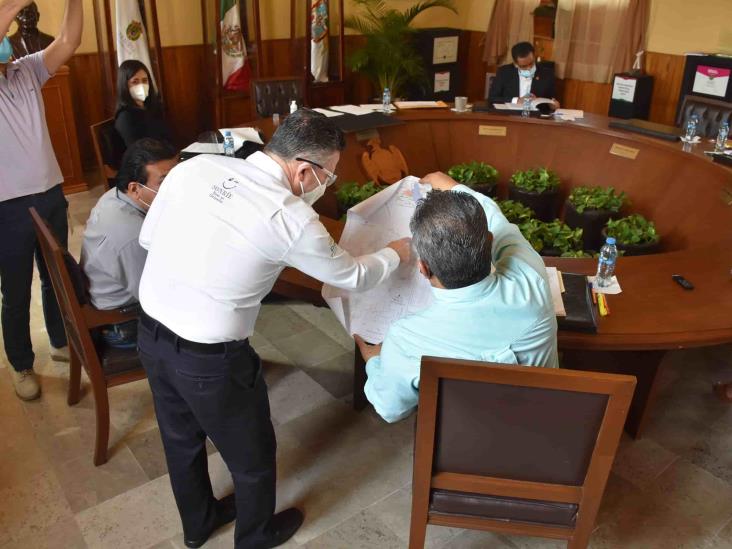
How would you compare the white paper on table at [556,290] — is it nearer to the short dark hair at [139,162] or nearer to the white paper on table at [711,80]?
the short dark hair at [139,162]

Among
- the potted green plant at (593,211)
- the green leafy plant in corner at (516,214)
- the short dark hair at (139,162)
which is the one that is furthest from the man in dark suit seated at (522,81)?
the short dark hair at (139,162)

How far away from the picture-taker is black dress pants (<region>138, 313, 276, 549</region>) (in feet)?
5.13

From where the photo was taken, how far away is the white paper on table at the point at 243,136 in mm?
3463

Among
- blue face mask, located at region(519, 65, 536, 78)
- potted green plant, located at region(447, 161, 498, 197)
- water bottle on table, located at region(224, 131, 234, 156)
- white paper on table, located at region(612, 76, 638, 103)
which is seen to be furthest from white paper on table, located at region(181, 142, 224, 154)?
white paper on table, located at region(612, 76, 638, 103)

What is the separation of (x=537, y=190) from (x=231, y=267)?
2584mm

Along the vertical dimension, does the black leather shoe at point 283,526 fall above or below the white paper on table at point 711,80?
below

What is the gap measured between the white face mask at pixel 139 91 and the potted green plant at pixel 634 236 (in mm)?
2569

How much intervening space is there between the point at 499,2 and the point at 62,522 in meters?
5.78

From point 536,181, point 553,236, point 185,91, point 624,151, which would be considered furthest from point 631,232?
point 185,91

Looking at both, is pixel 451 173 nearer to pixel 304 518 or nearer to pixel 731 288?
pixel 731 288

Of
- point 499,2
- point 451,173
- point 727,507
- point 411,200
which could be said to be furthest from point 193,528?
point 499,2

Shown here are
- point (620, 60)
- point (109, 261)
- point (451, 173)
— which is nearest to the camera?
point (109, 261)

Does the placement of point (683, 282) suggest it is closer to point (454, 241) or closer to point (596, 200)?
point (454, 241)

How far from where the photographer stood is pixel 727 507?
6.96 ft
